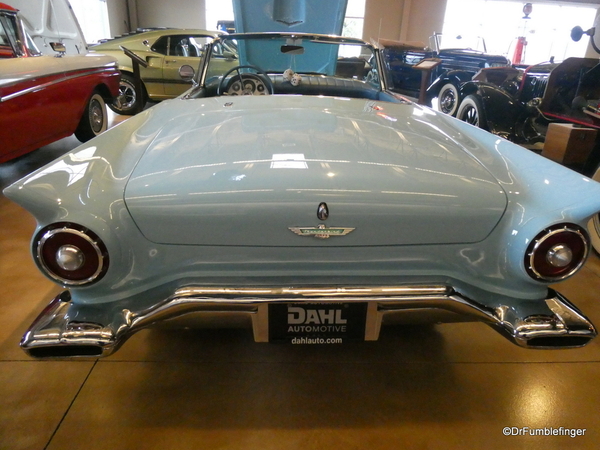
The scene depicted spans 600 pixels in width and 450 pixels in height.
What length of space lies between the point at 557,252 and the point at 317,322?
0.75 m

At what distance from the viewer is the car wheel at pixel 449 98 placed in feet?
20.8

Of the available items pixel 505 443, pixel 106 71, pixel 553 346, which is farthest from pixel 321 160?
pixel 106 71

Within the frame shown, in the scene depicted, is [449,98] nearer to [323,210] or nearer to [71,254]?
[323,210]

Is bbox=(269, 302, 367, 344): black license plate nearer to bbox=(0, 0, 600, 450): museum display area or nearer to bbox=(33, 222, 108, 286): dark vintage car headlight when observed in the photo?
bbox=(0, 0, 600, 450): museum display area

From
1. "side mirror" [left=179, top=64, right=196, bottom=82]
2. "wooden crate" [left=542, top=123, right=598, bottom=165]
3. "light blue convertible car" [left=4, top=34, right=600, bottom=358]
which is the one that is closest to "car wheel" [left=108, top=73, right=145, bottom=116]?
"side mirror" [left=179, top=64, right=196, bottom=82]

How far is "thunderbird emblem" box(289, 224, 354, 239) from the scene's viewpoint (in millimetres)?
1251

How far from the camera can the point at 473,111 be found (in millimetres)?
5605

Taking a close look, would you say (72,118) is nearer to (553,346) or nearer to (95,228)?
(95,228)

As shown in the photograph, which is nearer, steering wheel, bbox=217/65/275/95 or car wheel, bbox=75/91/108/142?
steering wheel, bbox=217/65/275/95

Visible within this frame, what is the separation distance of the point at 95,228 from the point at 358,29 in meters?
15.5

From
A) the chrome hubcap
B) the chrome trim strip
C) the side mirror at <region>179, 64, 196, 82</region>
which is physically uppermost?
the side mirror at <region>179, 64, 196, 82</region>

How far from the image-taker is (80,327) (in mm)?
1232

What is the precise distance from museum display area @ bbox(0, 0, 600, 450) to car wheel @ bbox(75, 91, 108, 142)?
3.15 meters

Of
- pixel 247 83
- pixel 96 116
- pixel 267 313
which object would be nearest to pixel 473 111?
pixel 247 83
